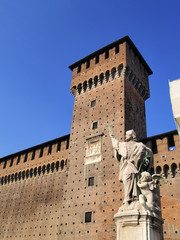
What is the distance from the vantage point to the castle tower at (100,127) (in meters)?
13.0

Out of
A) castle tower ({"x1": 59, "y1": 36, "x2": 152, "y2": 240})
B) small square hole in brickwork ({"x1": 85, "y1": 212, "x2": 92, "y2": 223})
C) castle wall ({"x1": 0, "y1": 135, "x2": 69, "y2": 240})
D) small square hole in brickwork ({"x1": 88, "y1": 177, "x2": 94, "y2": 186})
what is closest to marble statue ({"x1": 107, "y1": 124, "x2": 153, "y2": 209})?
castle tower ({"x1": 59, "y1": 36, "x2": 152, "y2": 240})

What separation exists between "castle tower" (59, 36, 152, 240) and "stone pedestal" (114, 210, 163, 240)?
28.3 feet

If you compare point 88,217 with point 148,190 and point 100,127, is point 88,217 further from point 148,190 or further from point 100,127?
point 148,190

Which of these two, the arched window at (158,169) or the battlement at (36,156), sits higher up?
the battlement at (36,156)

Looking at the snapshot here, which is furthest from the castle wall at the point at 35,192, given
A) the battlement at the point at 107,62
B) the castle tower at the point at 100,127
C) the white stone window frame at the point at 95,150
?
the battlement at the point at 107,62

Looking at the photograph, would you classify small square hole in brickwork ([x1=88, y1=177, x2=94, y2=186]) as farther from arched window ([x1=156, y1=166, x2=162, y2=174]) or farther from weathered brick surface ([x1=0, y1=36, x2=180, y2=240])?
arched window ([x1=156, y1=166, x2=162, y2=174])

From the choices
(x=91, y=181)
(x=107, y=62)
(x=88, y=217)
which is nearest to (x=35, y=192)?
(x=91, y=181)

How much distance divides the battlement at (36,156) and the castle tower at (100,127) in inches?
63.0

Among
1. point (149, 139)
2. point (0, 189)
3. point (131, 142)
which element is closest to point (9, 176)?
point (0, 189)

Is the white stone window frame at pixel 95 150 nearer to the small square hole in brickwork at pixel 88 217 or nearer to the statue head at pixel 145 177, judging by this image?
the small square hole in brickwork at pixel 88 217

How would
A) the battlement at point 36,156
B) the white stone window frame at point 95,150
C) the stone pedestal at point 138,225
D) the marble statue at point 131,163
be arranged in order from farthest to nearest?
the battlement at point 36,156
the white stone window frame at point 95,150
the marble statue at point 131,163
the stone pedestal at point 138,225

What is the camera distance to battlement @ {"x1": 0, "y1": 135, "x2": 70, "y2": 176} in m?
18.2

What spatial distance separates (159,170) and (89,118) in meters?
5.72

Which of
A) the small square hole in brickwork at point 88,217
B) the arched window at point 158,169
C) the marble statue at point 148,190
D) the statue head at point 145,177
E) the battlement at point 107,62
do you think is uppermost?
the battlement at point 107,62
